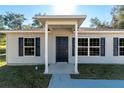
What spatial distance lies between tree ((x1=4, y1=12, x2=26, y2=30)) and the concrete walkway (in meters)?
34.4

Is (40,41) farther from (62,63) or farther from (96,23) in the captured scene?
(96,23)

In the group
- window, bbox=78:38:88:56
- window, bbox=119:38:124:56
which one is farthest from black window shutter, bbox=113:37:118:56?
window, bbox=78:38:88:56

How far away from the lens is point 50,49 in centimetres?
1755

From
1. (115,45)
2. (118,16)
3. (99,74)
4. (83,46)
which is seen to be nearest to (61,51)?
(83,46)

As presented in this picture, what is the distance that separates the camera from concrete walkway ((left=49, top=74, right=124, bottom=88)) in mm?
9672

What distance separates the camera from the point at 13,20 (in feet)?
146

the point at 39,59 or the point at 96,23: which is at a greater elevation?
the point at 96,23

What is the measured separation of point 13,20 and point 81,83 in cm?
3630

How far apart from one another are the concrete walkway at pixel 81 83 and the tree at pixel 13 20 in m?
34.4

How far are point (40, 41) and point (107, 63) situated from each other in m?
5.13

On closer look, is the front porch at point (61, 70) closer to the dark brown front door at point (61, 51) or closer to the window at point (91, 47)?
the dark brown front door at point (61, 51)
